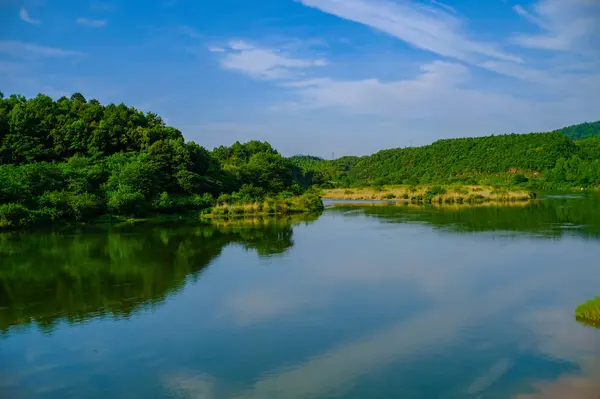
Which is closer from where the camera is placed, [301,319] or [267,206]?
[301,319]

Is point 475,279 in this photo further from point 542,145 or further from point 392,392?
point 542,145

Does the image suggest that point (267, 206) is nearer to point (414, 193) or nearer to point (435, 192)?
point (435, 192)

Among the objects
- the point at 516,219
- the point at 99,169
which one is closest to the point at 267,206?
the point at 99,169

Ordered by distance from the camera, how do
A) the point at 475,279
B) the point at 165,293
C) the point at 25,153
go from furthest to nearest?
the point at 25,153, the point at 475,279, the point at 165,293

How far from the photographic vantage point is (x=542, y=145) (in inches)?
4043

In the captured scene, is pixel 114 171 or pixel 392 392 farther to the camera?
pixel 114 171

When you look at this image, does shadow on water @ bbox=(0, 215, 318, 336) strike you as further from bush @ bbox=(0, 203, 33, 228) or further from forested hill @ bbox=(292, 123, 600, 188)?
forested hill @ bbox=(292, 123, 600, 188)

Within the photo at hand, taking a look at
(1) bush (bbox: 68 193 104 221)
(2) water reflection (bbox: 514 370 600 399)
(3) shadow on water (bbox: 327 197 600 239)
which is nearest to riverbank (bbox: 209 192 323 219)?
(3) shadow on water (bbox: 327 197 600 239)

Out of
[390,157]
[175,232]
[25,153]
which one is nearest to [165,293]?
[175,232]

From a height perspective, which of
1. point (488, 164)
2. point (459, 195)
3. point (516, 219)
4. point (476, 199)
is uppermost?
point (488, 164)

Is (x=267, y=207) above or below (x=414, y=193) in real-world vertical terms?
below

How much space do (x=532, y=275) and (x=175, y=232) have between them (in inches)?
767

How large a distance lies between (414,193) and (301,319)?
159ft

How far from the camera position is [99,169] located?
3959 cm
